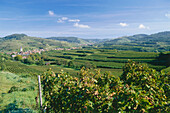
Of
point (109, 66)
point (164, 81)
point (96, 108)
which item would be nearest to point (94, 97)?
point (96, 108)

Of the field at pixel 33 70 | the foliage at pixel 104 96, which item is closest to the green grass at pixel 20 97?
the field at pixel 33 70

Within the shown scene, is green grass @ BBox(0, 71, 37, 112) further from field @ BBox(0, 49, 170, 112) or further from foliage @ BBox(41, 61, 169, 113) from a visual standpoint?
foliage @ BBox(41, 61, 169, 113)

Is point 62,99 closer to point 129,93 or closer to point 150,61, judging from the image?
point 129,93

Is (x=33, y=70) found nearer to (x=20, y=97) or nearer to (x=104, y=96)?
(x=20, y=97)

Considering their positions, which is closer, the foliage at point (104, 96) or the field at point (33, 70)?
the foliage at point (104, 96)

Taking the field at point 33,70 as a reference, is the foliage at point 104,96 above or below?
above

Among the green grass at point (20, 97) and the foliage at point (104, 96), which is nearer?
the foliage at point (104, 96)

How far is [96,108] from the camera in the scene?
19.3 ft

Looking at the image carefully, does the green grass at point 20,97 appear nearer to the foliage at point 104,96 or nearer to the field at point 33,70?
the field at point 33,70

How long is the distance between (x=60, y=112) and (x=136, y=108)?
475cm

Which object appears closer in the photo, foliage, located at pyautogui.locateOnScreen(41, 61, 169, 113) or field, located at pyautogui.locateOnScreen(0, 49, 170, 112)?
foliage, located at pyautogui.locateOnScreen(41, 61, 169, 113)

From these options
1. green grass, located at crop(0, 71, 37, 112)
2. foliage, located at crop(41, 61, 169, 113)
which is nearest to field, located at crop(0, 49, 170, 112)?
green grass, located at crop(0, 71, 37, 112)

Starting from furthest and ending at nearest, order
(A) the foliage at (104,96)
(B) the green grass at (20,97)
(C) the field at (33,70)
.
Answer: (C) the field at (33,70) → (B) the green grass at (20,97) → (A) the foliage at (104,96)

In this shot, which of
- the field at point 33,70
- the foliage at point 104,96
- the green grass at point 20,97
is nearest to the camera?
the foliage at point 104,96
